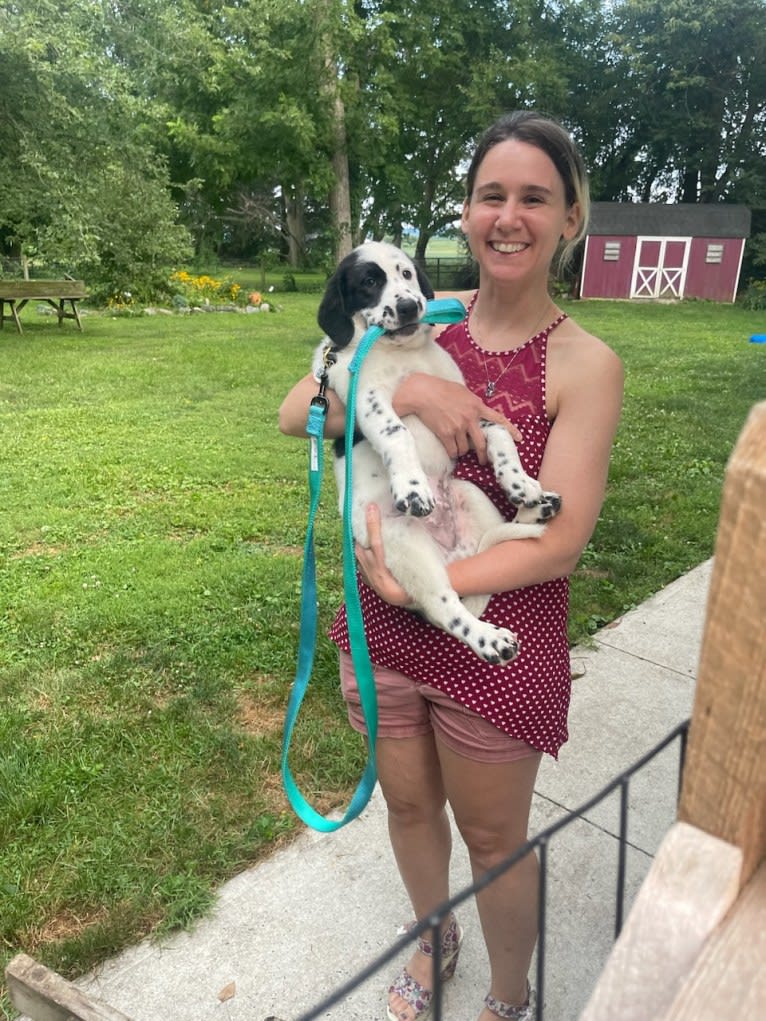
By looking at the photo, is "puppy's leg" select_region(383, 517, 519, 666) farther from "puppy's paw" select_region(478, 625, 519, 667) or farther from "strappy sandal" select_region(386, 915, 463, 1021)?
"strappy sandal" select_region(386, 915, 463, 1021)

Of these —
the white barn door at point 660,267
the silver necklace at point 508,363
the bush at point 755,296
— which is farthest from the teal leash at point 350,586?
the white barn door at point 660,267

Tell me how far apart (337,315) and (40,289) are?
1523cm

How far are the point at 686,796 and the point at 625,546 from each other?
495 centimetres

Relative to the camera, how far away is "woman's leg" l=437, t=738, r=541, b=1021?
6.06 ft

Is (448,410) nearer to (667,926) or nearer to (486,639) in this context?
(486,639)

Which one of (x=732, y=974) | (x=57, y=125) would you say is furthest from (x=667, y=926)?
(x=57, y=125)

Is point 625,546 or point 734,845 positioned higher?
point 734,845

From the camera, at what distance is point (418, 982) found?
2295mm

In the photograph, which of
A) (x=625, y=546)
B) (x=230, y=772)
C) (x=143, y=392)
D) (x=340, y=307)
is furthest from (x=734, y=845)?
(x=143, y=392)

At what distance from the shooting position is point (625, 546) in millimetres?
5531

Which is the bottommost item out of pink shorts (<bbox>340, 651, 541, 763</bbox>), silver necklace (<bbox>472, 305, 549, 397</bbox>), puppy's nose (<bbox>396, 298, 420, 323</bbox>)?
pink shorts (<bbox>340, 651, 541, 763</bbox>)

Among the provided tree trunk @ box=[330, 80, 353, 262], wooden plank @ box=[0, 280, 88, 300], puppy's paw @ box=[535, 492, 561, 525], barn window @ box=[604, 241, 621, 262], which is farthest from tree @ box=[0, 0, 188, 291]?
barn window @ box=[604, 241, 621, 262]

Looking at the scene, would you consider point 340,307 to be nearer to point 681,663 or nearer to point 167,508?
point 681,663

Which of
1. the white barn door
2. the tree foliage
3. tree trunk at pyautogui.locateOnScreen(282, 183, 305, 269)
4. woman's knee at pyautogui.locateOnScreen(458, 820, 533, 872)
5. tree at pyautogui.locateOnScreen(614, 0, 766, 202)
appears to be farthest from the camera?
tree trunk at pyautogui.locateOnScreen(282, 183, 305, 269)
